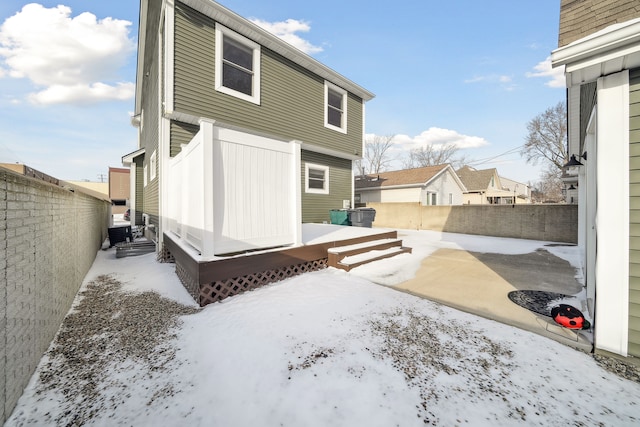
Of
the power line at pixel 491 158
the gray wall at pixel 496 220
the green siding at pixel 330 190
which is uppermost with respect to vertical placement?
the power line at pixel 491 158

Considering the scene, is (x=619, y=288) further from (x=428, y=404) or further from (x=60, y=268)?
(x=60, y=268)

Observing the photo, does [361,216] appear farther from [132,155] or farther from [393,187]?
[132,155]

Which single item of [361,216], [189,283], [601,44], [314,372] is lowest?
[314,372]

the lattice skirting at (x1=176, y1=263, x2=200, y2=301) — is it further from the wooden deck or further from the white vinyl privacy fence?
the white vinyl privacy fence

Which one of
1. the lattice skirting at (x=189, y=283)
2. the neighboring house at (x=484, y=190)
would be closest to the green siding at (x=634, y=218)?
the lattice skirting at (x=189, y=283)

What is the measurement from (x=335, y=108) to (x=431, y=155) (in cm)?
2975

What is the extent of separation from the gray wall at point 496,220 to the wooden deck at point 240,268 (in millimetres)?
8741

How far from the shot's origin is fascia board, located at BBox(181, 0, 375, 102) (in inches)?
236

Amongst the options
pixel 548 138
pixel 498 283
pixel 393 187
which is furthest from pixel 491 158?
pixel 498 283

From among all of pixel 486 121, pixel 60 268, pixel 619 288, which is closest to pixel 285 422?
pixel 619 288

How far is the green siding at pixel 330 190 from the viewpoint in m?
9.09

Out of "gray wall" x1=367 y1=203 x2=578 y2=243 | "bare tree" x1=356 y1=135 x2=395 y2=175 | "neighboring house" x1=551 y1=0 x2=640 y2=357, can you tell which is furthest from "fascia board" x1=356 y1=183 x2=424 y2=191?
"neighboring house" x1=551 y1=0 x2=640 y2=357

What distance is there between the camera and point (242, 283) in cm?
387

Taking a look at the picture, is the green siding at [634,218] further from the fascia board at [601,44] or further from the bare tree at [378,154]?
the bare tree at [378,154]
